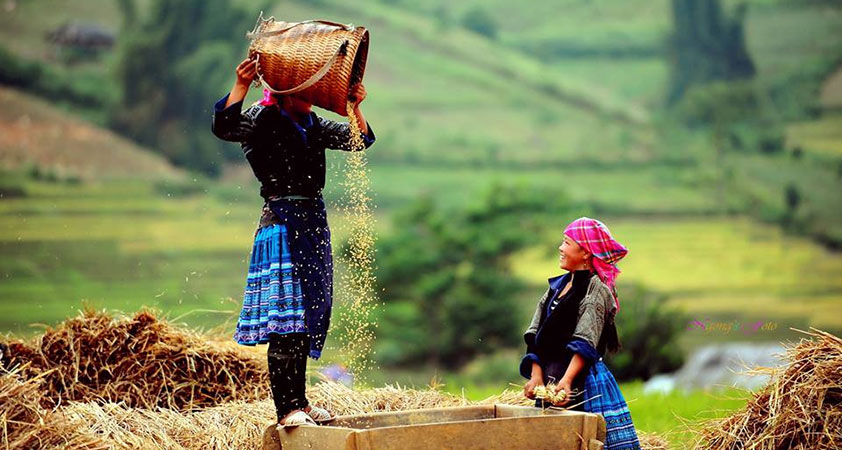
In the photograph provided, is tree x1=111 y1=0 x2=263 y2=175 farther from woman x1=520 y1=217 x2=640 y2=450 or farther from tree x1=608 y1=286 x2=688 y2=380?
woman x1=520 y1=217 x2=640 y2=450

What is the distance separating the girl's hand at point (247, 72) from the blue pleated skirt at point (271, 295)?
2.08 feet

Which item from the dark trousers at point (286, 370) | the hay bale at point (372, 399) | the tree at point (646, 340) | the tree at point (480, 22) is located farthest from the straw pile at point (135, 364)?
the tree at point (480, 22)

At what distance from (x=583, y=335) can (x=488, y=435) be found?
743mm

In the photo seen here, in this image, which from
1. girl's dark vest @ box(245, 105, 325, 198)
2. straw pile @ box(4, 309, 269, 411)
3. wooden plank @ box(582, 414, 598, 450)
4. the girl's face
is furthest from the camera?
straw pile @ box(4, 309, 269, 411)

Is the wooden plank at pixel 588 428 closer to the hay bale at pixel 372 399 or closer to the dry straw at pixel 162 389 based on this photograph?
A: the dry straw at pixel 162 389

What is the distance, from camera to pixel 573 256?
5.54 metres

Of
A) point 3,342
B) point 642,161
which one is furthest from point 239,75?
point 642,161

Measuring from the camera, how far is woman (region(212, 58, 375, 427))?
5195 millimetres

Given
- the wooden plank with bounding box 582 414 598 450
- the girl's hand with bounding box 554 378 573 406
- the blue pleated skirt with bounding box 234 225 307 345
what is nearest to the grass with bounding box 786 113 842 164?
the girl's hand with bounding box 554 378 573 406

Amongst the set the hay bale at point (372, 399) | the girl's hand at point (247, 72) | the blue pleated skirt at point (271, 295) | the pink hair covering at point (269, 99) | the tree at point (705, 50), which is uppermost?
the tree at point (705, 50)

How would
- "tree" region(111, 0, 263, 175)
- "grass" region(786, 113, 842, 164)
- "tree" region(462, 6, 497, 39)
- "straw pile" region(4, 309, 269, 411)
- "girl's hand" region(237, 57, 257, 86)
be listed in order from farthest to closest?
"tree" region(462, 6, 497, 39) < "grass" region(786, 113, 842, 164) < "tree" region(111, 0, 263, 175) < "straw pile" region(4, 309, 269, 411) < "girl's hand" region(237, 57, 257, 86)

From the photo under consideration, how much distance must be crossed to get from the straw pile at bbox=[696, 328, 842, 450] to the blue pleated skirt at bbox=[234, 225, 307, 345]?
1.96 metres

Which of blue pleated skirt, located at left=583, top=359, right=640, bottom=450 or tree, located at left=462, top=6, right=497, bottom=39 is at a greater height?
tree, located at left=462, top=6, right=497, bottom=39

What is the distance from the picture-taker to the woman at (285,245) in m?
5.20
